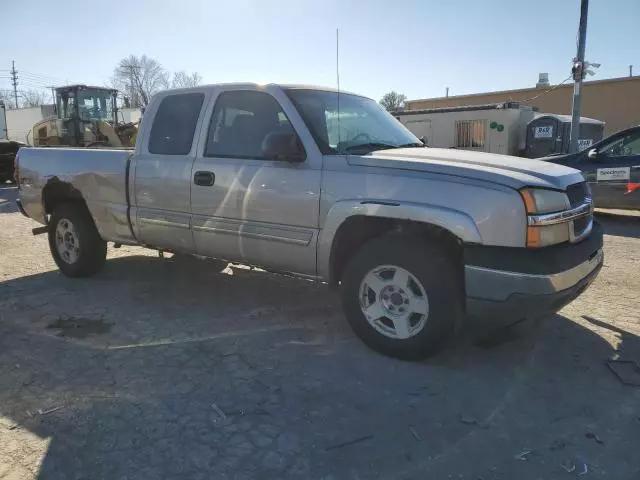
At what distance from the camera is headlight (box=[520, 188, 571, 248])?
3.20 metres

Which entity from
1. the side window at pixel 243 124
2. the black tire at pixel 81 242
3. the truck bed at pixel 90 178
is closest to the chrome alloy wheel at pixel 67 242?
the black tire at pixel 81 242

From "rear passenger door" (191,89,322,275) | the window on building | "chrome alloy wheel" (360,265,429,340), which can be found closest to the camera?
"chrome alloy wheel" (360,265,429,340)

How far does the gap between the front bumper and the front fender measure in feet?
0.60

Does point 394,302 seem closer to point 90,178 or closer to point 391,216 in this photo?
point 391,216

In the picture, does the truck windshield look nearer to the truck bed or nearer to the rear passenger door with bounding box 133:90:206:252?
the rear passenger door with bounding box 133:90:206:252

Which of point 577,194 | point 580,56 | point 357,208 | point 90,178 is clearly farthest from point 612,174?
point 90,178

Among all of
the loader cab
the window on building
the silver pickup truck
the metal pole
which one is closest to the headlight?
the silver pickup truck

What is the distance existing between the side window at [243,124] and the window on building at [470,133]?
1555 centimetres

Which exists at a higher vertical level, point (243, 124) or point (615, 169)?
point (243, 124)

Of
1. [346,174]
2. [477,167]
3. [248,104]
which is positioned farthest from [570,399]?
[248,104]

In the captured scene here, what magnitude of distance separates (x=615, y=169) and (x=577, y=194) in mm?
6109

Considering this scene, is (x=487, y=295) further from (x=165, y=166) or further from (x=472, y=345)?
(x=165, y=166)

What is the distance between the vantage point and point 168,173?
4.74m

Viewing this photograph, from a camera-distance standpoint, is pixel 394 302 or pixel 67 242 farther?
pixel 67 242
